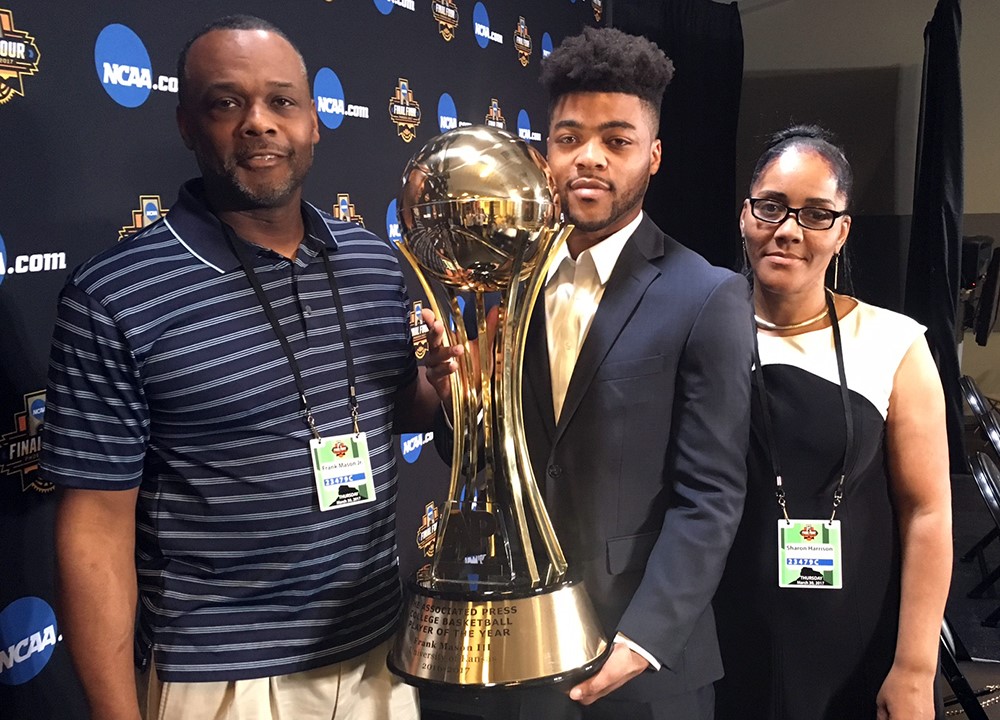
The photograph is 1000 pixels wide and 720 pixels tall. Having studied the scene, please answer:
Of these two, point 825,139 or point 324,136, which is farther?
point 324,136

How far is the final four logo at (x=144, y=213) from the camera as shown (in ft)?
4.93

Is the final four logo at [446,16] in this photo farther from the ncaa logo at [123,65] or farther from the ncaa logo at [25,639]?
the ncaa logo at [25,639]

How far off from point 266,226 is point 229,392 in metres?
0.26

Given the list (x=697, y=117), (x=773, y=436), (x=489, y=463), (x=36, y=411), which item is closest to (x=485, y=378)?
(x=489, y=463)

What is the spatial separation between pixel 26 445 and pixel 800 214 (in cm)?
130

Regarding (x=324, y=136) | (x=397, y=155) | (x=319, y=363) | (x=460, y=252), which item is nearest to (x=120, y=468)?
(x=319, y=363)

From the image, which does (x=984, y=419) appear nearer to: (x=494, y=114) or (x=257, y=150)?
(x=494, y=114)

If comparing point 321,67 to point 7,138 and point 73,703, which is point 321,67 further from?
point 73,703

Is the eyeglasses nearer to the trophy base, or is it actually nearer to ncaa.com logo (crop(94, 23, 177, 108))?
the trophy base

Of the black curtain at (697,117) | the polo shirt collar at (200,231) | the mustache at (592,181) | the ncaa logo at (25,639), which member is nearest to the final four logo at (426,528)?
the ncaa logo at (25,639)

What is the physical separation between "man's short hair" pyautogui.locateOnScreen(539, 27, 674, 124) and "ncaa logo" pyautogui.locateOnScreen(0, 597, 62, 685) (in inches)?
47.3

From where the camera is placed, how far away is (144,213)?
1.53 meters

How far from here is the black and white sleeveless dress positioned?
1242mm

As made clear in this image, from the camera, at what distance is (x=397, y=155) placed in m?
2.46
